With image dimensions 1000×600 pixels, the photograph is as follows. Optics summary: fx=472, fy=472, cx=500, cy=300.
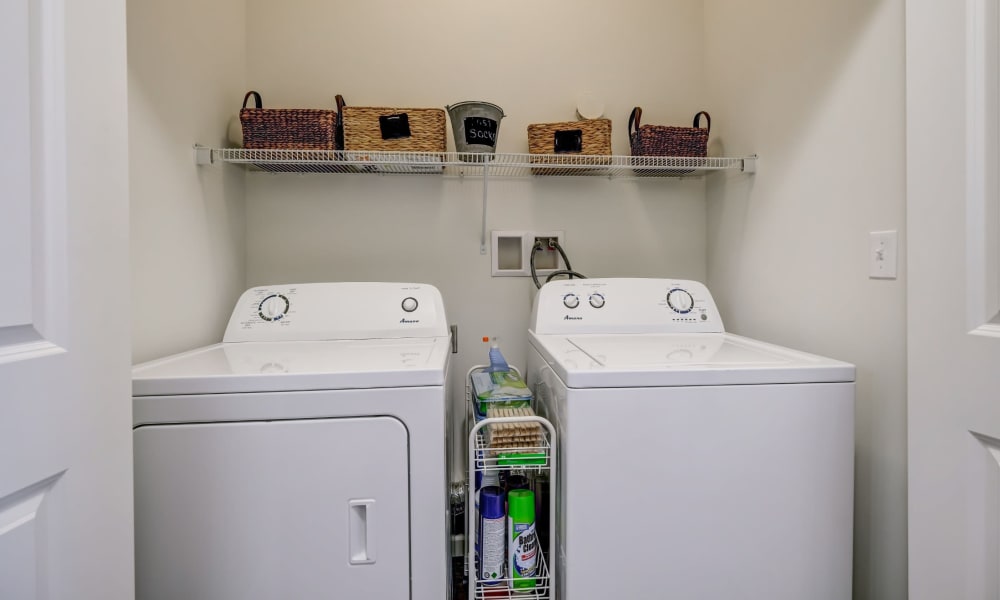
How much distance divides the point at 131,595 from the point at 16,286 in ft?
1.74

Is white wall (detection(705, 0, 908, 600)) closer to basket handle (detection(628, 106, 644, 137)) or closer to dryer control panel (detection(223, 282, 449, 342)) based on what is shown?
basket handle (detection(628, 106, 644, 137))

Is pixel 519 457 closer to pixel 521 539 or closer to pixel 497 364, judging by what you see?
pixel 521 539

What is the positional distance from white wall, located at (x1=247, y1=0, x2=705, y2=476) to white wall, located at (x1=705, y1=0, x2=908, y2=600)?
1.01 ft

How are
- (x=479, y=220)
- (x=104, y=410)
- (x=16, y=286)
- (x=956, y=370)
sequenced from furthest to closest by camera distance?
(x=479, y=220), (x=956, y=370), (x=104, y=410), (x=16, y=286)

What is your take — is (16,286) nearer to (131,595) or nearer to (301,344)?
Answer: (131,595)

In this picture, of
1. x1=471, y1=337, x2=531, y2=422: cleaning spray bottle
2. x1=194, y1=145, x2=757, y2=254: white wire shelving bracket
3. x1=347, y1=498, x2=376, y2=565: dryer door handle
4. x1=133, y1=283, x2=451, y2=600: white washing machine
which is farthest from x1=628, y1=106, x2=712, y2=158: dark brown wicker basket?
x1=347, y1=498, x2=376, y2=565: dryer door handle

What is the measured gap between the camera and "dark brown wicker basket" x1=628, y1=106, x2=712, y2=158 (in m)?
1.69

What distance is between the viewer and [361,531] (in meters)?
0.98

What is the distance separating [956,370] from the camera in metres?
0.81

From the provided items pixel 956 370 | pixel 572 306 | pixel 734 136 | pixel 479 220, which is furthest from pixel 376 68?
pixel 956 370

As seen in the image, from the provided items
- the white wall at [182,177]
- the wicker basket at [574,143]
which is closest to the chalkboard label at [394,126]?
the wicker basket at [574,143]

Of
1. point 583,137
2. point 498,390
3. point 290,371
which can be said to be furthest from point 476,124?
point 290,371

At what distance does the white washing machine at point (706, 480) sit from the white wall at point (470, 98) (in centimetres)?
93

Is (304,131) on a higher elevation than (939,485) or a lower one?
higher
